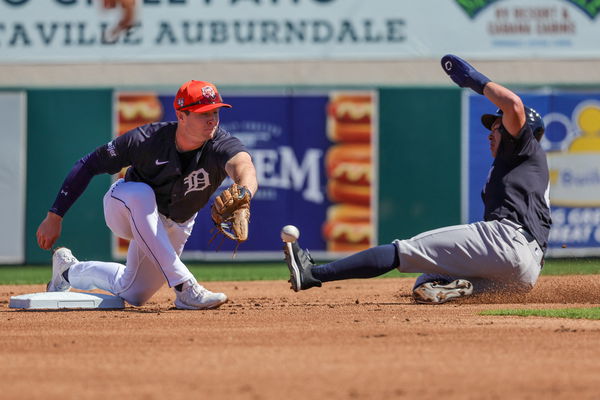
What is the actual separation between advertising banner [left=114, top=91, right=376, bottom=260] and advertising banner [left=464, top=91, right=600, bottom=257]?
4.14 feet

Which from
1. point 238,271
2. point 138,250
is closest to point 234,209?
point 138,250

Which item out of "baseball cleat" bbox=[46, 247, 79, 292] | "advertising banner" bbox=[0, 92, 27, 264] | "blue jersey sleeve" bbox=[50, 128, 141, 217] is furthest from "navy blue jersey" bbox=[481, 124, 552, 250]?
"advertising banner" bbox=[0, 92, 27, 264]

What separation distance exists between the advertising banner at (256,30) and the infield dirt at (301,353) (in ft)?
25.2

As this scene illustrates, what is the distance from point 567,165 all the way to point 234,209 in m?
7.58

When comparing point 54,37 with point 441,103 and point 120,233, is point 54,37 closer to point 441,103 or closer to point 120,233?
point 441,103

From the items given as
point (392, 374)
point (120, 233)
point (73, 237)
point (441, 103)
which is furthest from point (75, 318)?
point (441, 103)

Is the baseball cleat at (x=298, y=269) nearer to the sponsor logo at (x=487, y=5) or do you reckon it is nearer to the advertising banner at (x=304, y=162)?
the advertising banner at (x=304, y=162)

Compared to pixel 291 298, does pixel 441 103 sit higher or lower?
higher

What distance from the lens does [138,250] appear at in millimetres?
6551

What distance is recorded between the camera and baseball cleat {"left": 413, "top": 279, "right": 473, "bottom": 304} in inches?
261

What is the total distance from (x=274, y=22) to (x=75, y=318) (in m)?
8.60

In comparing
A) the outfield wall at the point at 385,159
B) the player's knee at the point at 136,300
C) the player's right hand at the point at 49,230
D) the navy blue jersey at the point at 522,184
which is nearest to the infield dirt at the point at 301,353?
the player's knee at the point at 136,300

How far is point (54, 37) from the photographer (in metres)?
14.1

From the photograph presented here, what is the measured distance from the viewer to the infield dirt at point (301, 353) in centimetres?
372
